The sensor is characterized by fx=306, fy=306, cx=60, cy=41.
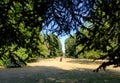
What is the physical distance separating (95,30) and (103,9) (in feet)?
2.17

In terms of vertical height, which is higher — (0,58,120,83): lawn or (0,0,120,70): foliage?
(0,0,120,70): foliage

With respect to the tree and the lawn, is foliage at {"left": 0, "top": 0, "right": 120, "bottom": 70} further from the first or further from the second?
the lawn

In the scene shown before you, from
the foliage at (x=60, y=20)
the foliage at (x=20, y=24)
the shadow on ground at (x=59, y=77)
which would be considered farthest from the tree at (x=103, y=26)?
the shadow on ground at (x=59, y=77)

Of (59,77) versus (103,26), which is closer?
(103,26)

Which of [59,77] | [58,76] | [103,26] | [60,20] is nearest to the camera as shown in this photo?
[60,20]

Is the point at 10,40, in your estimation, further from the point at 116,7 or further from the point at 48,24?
the point at 116,7

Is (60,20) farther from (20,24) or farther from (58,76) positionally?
(58,76)

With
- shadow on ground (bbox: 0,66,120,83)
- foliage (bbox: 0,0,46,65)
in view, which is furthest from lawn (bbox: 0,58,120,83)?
foliage (bbox: 0,0,46,65)

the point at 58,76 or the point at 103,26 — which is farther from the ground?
the point at 103,26

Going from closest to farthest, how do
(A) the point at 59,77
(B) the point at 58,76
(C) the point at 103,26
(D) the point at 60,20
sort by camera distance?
(D) the point at 60,20
(C) the point at 103,26
(A) the point at 59,77
(B) the point at 58,76

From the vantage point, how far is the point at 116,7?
8711 mm

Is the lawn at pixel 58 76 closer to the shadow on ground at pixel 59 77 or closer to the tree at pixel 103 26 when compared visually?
the shadow on ground at pixel 59 77

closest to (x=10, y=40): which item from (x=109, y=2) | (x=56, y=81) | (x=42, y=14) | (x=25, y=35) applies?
(x=25, y=35)

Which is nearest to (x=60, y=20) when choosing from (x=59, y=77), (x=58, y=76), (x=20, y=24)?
(x=20, y=24)
